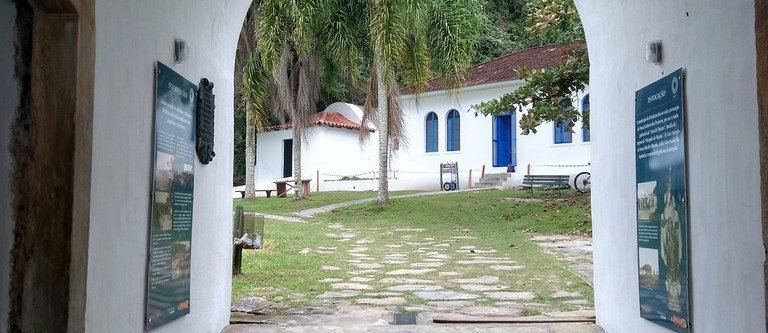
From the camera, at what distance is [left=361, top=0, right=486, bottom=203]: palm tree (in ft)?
46.0

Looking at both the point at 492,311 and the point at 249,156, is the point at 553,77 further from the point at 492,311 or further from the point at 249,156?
the point at 249,156

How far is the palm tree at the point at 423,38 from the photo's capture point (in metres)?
14.0

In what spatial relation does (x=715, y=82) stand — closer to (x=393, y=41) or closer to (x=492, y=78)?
(x=393, y=41)

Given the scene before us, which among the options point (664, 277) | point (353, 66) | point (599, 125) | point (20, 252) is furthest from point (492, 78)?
point (20, 252)

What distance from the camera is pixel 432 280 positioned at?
305 inches

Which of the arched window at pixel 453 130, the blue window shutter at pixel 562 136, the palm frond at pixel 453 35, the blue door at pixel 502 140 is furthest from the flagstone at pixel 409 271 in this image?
the arched window at pixel 453 130

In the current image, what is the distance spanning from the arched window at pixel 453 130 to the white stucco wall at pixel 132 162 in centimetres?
2008

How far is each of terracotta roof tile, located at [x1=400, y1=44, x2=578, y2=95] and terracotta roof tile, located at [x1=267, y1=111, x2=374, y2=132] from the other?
3038mm

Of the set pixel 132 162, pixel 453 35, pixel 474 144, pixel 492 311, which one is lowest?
pixel 492 311

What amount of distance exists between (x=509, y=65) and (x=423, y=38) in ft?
30.3

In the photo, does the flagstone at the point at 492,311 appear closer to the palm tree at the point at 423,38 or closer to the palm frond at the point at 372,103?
the palm tree at the point at 423,38

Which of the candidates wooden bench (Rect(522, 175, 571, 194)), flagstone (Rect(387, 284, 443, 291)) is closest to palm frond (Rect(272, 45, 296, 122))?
wooden bench (Rect(522, 175, 571, 194))

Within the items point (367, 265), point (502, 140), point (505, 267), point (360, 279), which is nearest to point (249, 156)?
point (502, 140)

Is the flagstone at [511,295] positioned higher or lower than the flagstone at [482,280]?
lower
